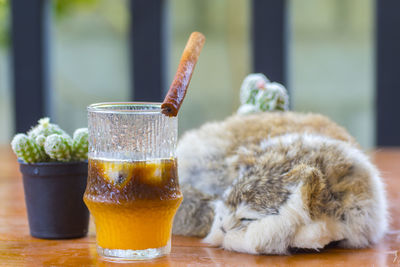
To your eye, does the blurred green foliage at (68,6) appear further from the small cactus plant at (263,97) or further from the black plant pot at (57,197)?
the black plant pot at (57,197)

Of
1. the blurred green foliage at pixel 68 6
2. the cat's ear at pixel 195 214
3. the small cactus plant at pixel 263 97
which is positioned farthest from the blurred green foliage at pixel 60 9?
the cat's ear at pixel 195 214

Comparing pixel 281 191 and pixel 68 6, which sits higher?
pixel 68 6

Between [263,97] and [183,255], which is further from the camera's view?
[263,97]

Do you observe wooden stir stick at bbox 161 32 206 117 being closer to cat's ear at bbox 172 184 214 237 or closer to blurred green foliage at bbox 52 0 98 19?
cat's ear at bbox 172 184 214 237

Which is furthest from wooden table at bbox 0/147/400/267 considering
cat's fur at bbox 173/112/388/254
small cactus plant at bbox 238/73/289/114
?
small cactus plant at bbox 238/73/289/114

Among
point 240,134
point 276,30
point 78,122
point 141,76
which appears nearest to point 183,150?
point 240,134

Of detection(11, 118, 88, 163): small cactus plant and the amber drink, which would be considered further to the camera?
detection(11, 118, 88, 163): small cactus plant

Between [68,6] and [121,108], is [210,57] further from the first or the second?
[121,108]

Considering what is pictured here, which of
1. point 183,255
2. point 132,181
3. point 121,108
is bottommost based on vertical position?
point 183,255

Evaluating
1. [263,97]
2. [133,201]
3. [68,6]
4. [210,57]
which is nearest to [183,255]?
[133,201]
